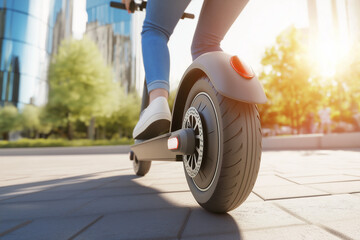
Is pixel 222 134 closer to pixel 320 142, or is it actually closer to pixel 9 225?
pixel 9 225

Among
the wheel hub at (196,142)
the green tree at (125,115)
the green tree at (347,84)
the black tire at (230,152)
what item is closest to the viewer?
the black tire at (230,152)

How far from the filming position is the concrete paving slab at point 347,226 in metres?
0.83

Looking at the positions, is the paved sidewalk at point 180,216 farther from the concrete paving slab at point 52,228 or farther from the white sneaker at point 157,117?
the white sneaker at point 157,117

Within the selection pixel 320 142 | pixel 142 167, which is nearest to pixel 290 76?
pixel 320 142

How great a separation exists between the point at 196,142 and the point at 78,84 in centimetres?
1767

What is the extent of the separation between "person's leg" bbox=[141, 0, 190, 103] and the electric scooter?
299 millimetres

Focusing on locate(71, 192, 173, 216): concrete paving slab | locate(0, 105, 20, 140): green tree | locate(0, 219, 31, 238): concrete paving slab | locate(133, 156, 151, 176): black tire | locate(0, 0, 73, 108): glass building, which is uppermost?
locate(0, 0, 73, 108): glass building

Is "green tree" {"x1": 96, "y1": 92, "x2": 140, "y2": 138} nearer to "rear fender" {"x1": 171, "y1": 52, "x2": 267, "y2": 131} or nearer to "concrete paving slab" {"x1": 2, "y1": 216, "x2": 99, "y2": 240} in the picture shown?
"concrete paving slab" {"x1": 2, "y1": 216, "x2": 99, "y2": 240}

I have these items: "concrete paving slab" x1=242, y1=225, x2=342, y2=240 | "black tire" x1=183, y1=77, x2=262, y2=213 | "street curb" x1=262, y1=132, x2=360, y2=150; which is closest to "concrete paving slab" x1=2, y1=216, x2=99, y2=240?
"black tire" x1=183, y1=77, x2=262, y2=213

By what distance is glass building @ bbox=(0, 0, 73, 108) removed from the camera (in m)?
27.3

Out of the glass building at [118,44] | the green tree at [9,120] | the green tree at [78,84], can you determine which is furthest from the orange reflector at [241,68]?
the glass building at [118,44]

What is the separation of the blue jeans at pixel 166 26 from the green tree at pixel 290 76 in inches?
529

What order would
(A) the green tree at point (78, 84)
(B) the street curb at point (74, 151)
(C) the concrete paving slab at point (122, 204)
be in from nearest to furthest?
(C) the concrete paving slab at point (122, 204), (B) the street curb at point (74, 151), (A) the green tree at point (78, 84)

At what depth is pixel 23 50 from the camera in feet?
92.8
